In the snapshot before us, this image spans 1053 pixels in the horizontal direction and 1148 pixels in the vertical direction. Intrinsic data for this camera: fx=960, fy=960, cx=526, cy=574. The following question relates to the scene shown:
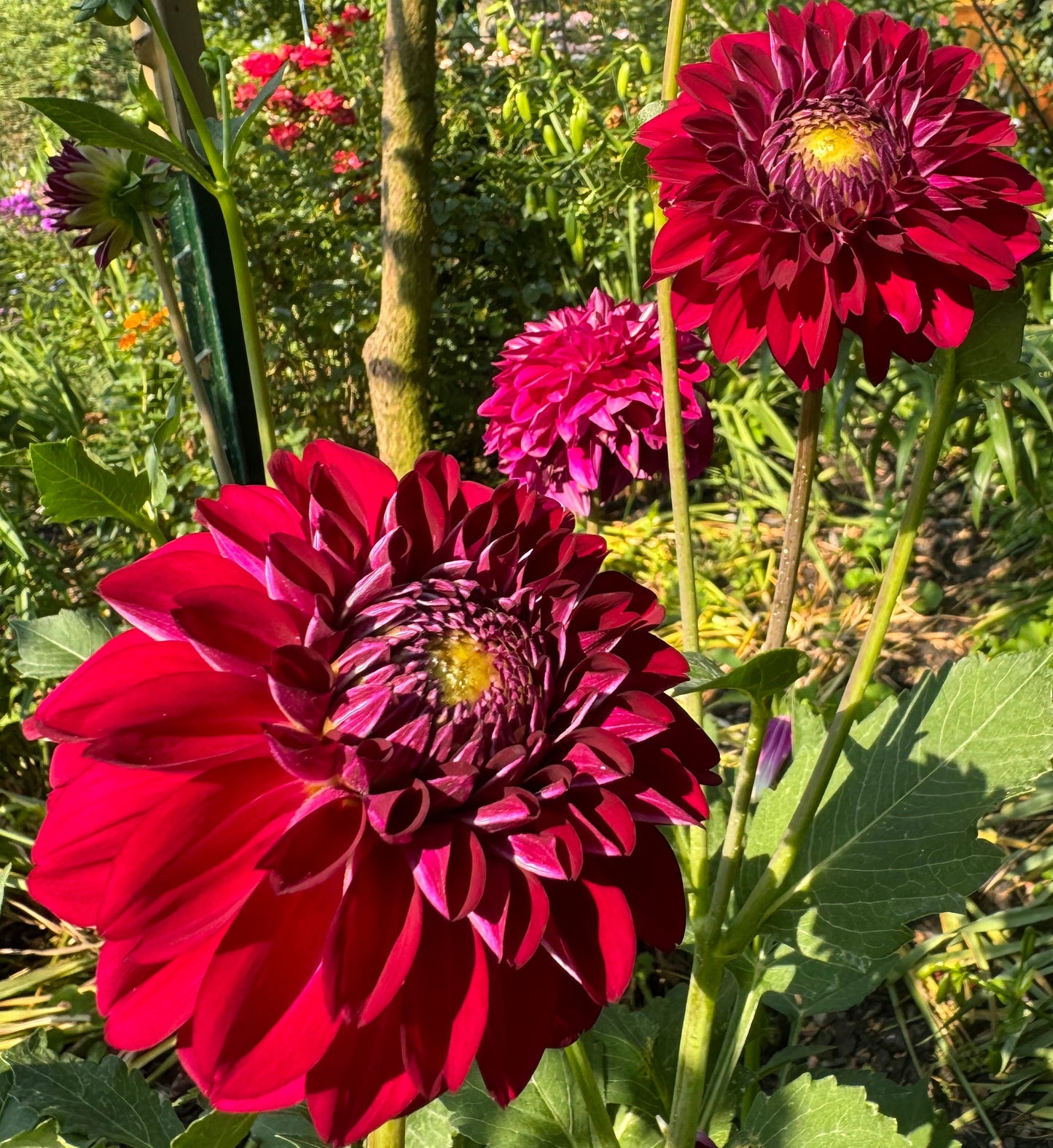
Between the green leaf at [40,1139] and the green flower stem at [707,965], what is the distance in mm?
390

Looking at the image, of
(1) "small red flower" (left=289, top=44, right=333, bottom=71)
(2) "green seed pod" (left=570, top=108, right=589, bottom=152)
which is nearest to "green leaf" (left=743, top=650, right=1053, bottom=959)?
(2) "green seed pod" (left=570, top=108, right=589, bottom=152)

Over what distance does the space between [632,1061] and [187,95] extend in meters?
0.81

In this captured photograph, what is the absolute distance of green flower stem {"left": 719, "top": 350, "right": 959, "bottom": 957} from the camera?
57 centimetres

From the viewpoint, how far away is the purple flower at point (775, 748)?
934 mm

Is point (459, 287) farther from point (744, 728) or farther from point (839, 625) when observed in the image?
point (744, 728)

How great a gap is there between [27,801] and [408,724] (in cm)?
110

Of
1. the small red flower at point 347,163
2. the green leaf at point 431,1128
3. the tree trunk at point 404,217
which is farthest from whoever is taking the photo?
the small red flower at point 347,163

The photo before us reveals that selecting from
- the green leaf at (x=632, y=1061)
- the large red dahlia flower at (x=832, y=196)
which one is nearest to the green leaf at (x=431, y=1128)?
the green leaf at (x=632, y=1061)

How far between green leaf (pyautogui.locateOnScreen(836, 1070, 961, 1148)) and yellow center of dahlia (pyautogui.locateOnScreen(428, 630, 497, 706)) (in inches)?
26.9

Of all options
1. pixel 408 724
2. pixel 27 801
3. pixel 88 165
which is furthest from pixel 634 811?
pixel 27 801

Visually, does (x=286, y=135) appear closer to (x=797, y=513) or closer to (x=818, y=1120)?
(x=797, y=513)

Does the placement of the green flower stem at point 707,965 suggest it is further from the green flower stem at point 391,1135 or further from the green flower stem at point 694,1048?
the green flower stem at point 391,1135

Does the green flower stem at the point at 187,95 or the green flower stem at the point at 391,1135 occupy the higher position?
the green flower stem at the point at 187,95

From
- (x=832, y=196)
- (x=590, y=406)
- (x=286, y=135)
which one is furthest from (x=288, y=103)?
(x=832, y=196)
